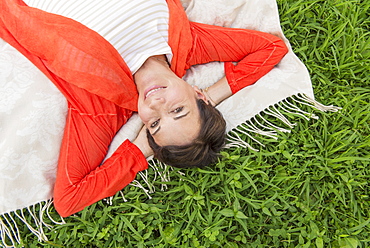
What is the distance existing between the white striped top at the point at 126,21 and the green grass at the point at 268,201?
0.95m

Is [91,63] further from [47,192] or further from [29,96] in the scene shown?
[47,192]

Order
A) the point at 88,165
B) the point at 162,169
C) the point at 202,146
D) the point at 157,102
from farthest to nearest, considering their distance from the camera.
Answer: the point at 162,169 → the point at 88,165 → the point at 202,146 → the point at 157,102

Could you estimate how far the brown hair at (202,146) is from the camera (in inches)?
73.4

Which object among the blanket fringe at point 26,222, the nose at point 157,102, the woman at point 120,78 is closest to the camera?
the nose at point 157,102

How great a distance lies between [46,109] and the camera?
1.96 metres

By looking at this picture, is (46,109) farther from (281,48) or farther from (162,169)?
(281,48)

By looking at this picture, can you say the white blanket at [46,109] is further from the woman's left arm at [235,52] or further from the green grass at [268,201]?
the green grass at [268,201]

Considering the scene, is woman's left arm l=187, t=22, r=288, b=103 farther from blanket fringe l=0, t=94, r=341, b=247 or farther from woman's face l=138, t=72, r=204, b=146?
woman's face l=138, t=72, r=204, b=146

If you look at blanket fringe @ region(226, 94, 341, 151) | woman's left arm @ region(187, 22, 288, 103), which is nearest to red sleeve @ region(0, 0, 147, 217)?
woman's left arm @ region(187, 22, 288, 103)

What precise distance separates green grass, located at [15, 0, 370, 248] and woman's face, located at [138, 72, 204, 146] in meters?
0.44

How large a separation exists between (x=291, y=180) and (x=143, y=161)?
1121mm

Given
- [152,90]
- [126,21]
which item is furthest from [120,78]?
[126,21]

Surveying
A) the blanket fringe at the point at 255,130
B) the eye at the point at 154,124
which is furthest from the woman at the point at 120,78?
the blanket fringe at the point at 255,130

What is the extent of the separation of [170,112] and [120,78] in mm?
473
